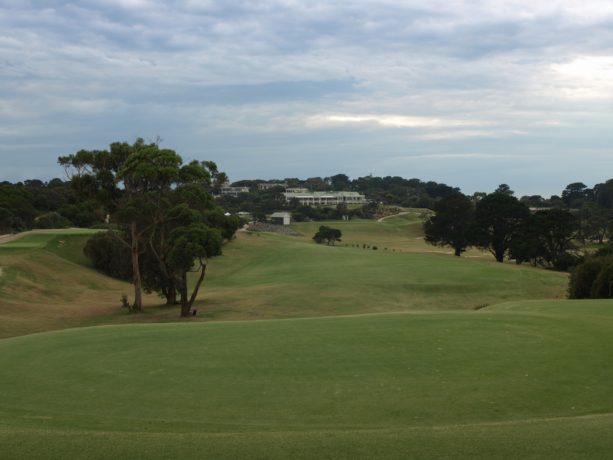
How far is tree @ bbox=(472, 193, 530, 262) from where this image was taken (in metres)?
72.3

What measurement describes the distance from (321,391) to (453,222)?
223 feet

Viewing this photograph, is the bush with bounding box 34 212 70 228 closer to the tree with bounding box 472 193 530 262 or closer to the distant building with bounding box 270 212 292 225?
the tree with bounding box 472 193 530 262

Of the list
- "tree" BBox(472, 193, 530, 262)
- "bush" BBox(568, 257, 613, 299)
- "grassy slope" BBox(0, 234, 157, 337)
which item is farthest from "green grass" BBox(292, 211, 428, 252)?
"bush" BBox(568, 257, 613, 299)

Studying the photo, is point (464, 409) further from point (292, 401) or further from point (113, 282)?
point (113, 282)

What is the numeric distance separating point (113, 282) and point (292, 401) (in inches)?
1947

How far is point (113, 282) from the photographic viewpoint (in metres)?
59.0

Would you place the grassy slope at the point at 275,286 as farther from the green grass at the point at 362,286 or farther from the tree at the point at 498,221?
the tree at the point at 498,221

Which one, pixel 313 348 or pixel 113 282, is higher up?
pixel 313 348

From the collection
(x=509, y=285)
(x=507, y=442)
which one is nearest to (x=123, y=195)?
(x=509, y=285)

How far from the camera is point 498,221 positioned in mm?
72938

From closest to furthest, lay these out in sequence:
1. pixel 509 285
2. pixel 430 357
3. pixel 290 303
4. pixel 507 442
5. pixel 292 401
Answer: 1. pixel 507 442
2. pixel 292 401
3. pixel 430 357
4. pixel 290 303
5. pixel 509 285

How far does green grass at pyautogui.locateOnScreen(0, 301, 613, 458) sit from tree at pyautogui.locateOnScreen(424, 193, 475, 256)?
57781 mm

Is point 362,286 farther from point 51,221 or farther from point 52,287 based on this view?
point 51,221

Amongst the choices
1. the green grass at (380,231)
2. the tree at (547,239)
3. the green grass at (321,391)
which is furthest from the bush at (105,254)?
the green grass at (380,231)
